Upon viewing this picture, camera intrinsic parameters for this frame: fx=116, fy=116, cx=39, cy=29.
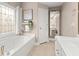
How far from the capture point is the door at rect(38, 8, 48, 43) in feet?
4.41

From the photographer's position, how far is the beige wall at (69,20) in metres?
Answer: 1.36

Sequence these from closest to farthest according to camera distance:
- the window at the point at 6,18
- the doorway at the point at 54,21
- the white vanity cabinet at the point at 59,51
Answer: the white vanity cabinet at the point at 59,51, the window at the point at 6,18, the doorway at the point at 54,21

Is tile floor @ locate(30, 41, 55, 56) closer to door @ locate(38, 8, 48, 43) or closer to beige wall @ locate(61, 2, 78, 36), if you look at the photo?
door @ locate(38, 8, 48, 43)

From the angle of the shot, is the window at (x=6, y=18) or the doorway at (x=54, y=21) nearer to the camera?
the window at (x=6, y=18)

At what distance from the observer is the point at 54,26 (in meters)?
1.34

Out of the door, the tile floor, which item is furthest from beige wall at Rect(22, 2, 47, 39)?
the tile floor

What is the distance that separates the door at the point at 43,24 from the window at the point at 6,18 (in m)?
0.31

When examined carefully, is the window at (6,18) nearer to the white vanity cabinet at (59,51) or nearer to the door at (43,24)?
the door at (43,24)

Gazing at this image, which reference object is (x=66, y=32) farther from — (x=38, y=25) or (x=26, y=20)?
(x=26, y=20)

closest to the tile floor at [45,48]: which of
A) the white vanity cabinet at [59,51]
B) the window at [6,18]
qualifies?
the white vanity cabinet at [59,51]

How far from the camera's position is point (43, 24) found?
137 cm

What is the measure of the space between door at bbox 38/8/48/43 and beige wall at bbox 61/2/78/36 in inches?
7.8

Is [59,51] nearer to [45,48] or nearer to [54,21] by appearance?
[45,48]

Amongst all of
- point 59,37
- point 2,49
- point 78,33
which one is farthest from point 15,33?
point 78,33
